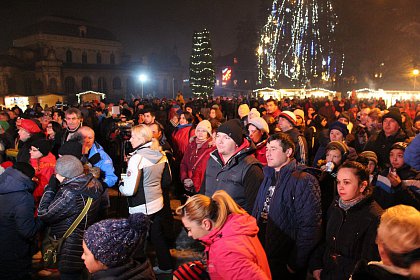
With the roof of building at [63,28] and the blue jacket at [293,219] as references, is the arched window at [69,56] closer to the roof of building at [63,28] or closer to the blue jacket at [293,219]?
the roof of building at [63,28]

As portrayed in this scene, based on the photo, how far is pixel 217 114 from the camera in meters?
9.70

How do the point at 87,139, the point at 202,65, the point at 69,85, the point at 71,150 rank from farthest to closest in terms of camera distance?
the point at 69,85
the point at 202,65
the point at 87,139
the point at 71,150

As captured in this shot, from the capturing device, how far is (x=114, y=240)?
7.66 ft

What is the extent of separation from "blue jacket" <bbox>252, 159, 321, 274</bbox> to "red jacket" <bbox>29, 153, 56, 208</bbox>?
3.45 meters

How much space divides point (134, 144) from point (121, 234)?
2665mm

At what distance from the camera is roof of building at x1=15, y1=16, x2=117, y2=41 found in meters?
62.1

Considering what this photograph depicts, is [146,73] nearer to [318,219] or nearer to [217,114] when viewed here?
[217,114]

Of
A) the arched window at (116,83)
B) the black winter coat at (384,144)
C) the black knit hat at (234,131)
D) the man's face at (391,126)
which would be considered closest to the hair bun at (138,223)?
the black knit hat at (234,131)

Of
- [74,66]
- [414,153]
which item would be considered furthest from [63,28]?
[414,153]

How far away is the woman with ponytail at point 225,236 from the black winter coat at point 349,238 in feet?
3.40

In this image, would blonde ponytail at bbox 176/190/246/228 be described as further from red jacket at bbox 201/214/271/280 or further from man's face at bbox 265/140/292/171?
man's face at bbox 265/140/292/171

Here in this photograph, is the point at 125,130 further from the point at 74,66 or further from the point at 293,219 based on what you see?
the point at 74,66

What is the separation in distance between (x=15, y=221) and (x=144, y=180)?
62.3 inches

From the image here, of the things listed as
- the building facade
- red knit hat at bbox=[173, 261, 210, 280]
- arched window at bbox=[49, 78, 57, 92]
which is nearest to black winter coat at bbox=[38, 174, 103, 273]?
red knit hat at bbox=[173, 261, 210, 280]
